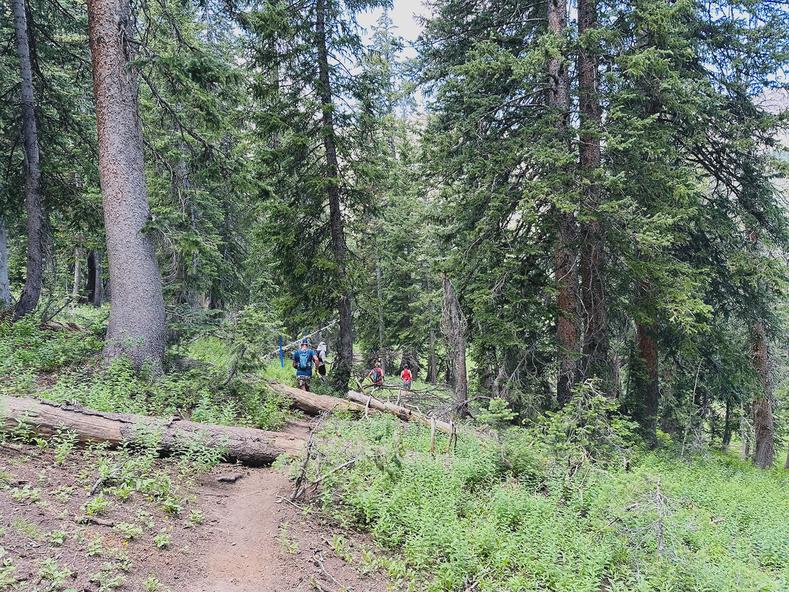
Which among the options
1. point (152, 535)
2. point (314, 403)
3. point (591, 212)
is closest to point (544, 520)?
point (152, 535)

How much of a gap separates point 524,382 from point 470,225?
3.61 m

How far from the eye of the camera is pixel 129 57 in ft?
25.1

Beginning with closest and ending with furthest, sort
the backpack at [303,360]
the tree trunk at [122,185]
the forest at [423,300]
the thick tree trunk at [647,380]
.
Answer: the forest at [423,300] → the tree trunk at [122,185] → the thick tree trunk at [647,380] → the backpack at [303,360]

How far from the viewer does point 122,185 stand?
7652 mm

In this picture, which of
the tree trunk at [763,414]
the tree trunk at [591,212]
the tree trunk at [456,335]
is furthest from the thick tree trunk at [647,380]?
the tree trunk at [456,335]

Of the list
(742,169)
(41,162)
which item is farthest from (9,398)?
(742,169)

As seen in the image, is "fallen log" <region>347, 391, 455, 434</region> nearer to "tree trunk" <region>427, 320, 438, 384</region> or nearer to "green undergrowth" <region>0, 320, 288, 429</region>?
"green undergrowth" <region>0, 320, 288, 429</region>

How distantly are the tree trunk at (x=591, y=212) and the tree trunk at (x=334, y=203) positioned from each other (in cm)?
586

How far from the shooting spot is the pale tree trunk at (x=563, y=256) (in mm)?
8930

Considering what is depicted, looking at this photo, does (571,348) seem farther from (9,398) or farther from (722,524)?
(9,398)

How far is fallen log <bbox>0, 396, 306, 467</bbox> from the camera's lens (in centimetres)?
505

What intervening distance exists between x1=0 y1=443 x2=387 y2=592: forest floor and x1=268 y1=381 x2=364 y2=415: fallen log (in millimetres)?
4445

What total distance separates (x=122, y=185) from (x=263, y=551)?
6.36m

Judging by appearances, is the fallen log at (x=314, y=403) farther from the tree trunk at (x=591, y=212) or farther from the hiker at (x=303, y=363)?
the tree trunk at (x=591, y=212)
